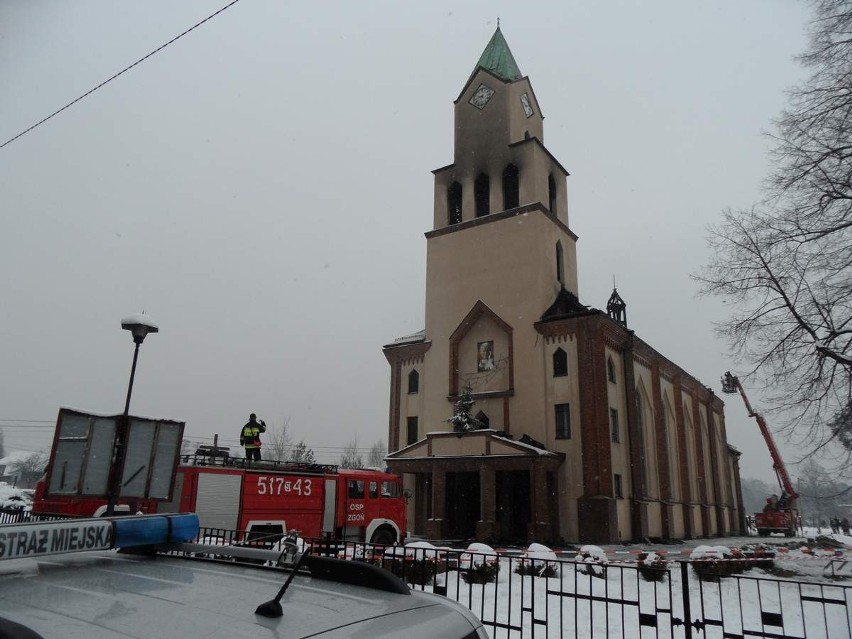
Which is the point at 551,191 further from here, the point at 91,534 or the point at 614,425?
the point at 91,534

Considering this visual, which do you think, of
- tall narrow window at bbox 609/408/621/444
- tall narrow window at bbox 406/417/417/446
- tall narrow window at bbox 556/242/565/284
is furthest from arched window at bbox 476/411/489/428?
tall narrow window at bbox 556/242/565/284

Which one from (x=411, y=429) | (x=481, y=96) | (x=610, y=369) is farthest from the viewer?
(x=481, y=96)

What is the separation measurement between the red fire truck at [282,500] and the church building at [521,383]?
7.44 meters

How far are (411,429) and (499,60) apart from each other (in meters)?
24.8

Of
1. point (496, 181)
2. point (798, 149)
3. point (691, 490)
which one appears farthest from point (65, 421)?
point (691, 490)

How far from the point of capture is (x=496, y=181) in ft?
113

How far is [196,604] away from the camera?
191cm

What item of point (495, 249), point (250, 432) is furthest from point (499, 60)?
point (250, 432)

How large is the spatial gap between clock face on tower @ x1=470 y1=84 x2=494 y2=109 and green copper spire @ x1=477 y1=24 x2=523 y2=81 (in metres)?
1.02

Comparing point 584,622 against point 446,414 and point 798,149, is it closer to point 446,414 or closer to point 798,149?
point 798,149

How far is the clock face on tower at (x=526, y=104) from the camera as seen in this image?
37.0 metres

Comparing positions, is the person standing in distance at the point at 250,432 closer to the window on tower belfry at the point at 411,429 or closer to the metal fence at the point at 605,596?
the metal fence at the point at 605,596

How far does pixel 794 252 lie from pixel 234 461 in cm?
1629

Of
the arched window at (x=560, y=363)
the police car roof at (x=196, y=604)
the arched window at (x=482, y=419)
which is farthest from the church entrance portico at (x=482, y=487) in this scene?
the police car roof at (x=196, y=604)
